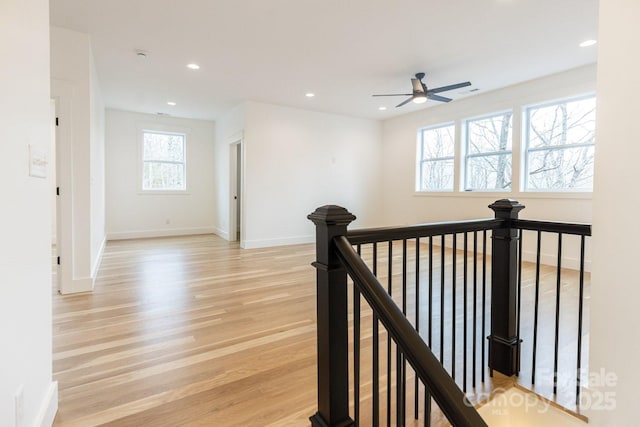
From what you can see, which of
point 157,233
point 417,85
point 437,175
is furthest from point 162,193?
point 437,175

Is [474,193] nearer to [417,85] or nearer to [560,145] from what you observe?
[560,145]

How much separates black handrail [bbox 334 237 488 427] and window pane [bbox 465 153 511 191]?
203 inches

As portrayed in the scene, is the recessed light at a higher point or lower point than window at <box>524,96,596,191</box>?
higher

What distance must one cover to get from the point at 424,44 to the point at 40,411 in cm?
420

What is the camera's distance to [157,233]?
7.13 meters

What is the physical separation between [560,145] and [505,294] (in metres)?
3.79

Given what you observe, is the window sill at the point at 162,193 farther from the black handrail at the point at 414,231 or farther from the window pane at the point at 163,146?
the black handrail at the point at 414,231

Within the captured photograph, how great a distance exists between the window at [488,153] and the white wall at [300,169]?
2185 mm

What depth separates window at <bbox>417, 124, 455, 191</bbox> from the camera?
242 inches

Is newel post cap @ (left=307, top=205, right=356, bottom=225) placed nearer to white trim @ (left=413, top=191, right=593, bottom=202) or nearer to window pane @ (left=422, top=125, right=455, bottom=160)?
white trim @ (left=413, top=191, right=593, bottom=202)

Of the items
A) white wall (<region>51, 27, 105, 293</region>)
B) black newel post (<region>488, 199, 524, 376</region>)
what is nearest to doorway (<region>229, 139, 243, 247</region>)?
white wall (<region>51, 27, 105, 293</region>)

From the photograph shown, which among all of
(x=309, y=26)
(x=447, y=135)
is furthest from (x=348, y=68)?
(x=447, y=135)

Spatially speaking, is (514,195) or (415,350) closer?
(415,350)

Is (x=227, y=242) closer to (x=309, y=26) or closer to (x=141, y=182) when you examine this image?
(x=141, y=182)
